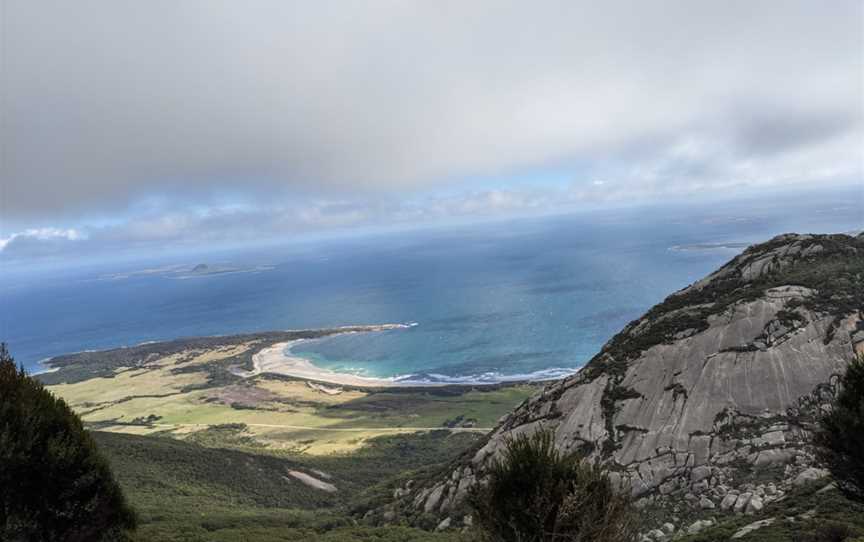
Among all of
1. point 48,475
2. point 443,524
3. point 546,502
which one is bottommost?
point 443,524

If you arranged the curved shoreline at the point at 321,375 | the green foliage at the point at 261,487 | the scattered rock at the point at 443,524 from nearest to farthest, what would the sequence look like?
the scattered rock at the point at 443,524, the green foliage at the point at 261,487, the curved shoreline at the point at 321,375

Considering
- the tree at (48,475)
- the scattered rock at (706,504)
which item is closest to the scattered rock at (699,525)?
the scattered rock at (706,504)

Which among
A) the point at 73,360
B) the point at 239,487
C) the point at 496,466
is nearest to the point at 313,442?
the point at 239,487

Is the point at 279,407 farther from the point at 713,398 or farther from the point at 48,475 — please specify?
the point at 713,398

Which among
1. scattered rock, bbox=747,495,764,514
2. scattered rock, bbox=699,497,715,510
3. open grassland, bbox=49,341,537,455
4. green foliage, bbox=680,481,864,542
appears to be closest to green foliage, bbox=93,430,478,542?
open grassland, bbox=49,341,537,455

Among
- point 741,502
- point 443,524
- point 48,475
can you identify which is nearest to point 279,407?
point 443,524

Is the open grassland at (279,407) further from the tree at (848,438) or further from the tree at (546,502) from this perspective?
the tree at (848,438)

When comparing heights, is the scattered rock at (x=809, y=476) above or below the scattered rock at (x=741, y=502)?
above
